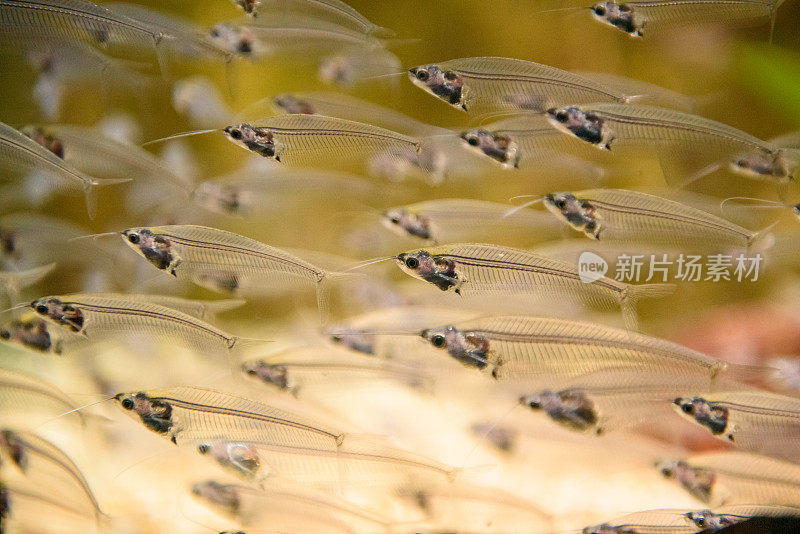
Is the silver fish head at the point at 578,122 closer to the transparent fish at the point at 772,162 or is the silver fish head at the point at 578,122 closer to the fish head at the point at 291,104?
the transparent fish at the point at 772,162

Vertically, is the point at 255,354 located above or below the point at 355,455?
above

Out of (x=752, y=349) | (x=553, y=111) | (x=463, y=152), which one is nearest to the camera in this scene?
(x=553, y=111)

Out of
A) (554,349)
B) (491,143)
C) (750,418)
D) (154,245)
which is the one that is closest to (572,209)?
(491,143)

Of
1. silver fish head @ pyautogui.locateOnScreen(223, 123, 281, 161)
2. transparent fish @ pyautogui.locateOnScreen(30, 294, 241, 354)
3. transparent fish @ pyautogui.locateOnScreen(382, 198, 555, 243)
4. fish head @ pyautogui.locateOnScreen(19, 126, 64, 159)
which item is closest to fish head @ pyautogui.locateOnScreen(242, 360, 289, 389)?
transparent fish @ pyautogui.locateOnScreen(30, 294, 241, 354)

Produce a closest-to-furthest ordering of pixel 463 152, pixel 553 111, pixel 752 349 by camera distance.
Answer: pixel 553 111, pixel 463 152, pixel 752 349

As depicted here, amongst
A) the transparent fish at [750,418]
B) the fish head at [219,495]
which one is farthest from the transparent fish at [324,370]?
the transparent fish at [750,418]

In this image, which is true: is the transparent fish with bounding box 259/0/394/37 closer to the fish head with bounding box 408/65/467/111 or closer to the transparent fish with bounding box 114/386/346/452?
the fish head with bounding box 408/65/467/111

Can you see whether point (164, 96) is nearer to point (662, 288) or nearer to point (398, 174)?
point (398, 174)

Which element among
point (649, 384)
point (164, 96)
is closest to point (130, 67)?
point (164, 96)
